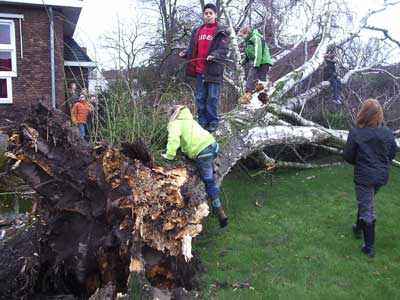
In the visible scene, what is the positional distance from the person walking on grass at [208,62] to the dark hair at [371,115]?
6.89 ft

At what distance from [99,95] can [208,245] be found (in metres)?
2.33

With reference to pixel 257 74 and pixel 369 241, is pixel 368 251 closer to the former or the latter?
pixel 369 241

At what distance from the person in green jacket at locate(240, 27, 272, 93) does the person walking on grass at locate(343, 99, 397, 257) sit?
10.3 feet

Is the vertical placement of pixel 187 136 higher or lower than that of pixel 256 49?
lower

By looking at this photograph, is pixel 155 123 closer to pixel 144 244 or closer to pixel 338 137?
pixel 144 244

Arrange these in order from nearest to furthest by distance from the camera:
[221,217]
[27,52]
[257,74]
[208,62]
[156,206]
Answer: [156,206] < [221,217] < [208,62] < [257,74] < [27,52]

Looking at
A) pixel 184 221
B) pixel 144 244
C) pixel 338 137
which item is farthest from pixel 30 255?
pixel 338 137

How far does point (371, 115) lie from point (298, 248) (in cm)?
176

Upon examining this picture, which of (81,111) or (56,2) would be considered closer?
(81,111)

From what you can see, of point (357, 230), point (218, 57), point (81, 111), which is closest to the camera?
point (81, 111)

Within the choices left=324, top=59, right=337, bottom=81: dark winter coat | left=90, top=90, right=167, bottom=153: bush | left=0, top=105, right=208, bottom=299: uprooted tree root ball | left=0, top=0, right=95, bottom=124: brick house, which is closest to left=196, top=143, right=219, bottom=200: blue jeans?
left=90, top=90, right=167, bottom=153: bush

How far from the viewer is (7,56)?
13523mm

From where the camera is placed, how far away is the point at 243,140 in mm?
6457

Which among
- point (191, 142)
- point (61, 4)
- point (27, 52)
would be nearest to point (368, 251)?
point (191, 142)
